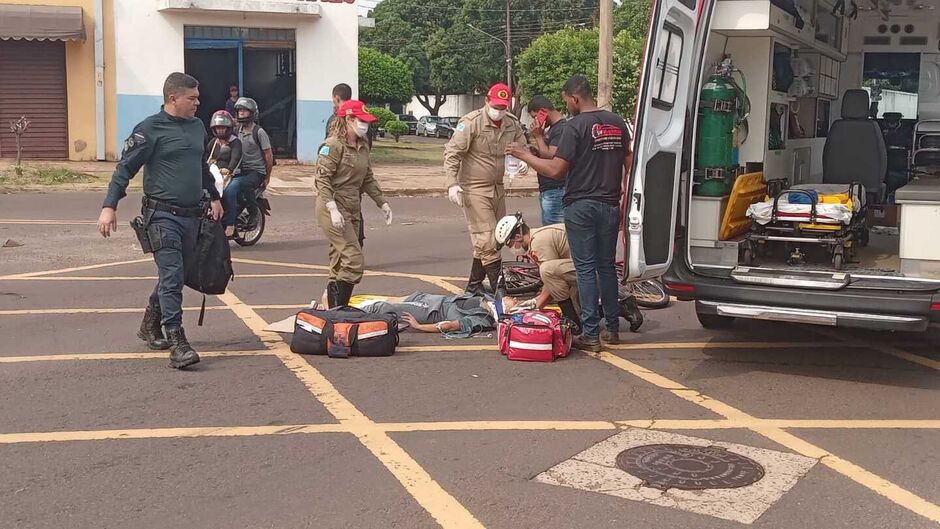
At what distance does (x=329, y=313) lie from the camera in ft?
23.8

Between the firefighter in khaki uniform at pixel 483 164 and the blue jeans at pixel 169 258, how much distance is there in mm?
2807

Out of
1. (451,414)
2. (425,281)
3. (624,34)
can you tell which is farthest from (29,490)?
(624,34)

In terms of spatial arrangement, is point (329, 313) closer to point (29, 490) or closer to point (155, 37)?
point (29, 490)

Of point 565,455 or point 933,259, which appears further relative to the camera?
point 933,259

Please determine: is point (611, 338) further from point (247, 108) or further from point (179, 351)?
point (247, 108)

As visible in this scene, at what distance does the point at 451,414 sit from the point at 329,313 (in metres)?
1.84

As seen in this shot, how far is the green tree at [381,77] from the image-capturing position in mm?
56656

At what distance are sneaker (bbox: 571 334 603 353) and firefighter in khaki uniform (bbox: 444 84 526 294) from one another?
5.80 feet

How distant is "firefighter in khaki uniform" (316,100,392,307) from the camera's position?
7883 mm

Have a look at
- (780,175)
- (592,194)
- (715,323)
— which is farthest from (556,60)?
(592,194)

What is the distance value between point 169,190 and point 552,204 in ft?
13.8

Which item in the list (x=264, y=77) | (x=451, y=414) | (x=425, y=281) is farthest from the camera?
(x=264, y=77)

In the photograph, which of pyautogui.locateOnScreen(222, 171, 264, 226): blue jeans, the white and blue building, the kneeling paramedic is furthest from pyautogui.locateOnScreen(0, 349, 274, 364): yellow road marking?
the white and blue building

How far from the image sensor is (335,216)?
7773 millimetres
